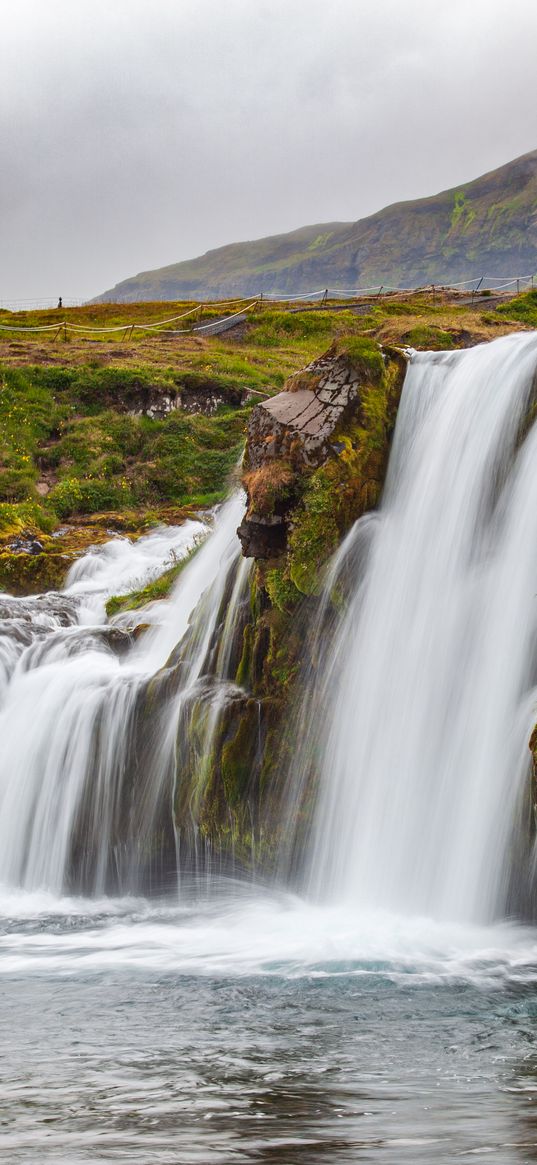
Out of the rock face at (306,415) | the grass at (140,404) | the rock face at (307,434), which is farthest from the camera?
the grass at (140,404)

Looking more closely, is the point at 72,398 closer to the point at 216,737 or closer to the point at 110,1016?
the point at 216,737

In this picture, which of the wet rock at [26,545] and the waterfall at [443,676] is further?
the wet rock at [26,545]

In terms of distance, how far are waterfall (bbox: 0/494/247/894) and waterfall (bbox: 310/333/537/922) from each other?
2.28 meters

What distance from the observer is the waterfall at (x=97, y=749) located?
11.8 m

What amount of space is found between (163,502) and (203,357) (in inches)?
394

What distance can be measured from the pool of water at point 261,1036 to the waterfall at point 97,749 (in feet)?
3.36

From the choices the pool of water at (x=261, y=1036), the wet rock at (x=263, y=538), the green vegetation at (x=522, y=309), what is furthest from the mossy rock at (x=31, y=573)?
the green vegetation at (x=522, y=309)

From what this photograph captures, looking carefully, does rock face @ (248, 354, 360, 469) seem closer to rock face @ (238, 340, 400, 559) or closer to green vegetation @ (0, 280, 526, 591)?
rock face @ (238, 340, 400, 559)

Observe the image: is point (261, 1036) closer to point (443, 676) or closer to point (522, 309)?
point (443, 676)

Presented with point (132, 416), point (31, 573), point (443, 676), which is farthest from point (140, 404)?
point (443, 676)

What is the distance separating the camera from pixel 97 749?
1238cm

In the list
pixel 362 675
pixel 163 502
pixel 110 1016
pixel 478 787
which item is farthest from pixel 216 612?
pixel 163 502

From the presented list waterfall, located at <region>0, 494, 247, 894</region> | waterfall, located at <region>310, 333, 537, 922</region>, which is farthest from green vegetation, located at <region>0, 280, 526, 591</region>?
waterfall, located at <region>310, 333, 537, 922</region>

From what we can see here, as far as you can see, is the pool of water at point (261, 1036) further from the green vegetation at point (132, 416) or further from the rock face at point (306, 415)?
the green vegetation at point (132, 416)
